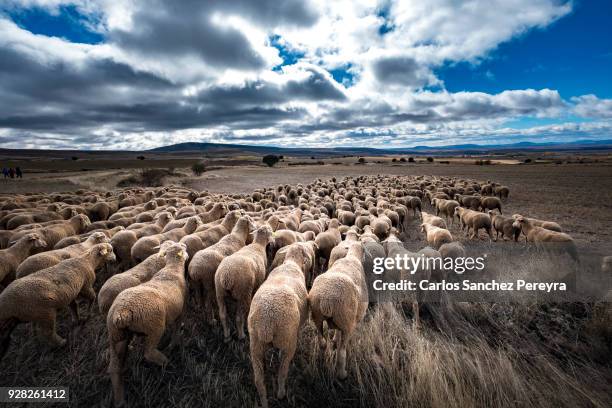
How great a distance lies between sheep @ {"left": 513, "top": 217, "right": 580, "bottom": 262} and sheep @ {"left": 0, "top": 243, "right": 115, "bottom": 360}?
518 inches

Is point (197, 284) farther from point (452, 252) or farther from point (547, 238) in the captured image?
point (547, 238)

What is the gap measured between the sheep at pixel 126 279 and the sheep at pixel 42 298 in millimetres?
708

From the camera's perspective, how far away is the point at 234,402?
4.05 metres

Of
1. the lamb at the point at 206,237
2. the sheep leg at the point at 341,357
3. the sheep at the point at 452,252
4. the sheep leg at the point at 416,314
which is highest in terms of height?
the lamb at the point at 206,237

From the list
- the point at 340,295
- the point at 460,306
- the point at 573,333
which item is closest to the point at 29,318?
the point at 340,295

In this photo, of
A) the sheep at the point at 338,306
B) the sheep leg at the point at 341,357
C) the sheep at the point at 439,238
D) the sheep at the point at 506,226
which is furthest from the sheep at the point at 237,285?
the sheep at the point at 506,226

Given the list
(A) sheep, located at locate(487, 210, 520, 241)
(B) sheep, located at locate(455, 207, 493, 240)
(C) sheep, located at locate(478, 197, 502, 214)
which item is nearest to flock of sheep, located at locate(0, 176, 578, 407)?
(A) sheep, located at locate(487, 210, 520, 241)

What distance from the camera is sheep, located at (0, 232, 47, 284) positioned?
21.6 feet

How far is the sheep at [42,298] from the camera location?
4.69 metres

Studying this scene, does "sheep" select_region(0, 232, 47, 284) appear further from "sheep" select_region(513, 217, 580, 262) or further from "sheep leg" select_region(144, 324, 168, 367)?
"sheep" select_region(513, 217, 580, 262)

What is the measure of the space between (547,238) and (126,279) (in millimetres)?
12595

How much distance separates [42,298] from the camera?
4.89 metres

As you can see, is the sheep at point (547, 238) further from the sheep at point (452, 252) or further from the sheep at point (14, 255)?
the sheep at point (14, 255)

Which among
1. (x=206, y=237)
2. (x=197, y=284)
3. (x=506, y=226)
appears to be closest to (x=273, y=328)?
(x=197, y=284)
